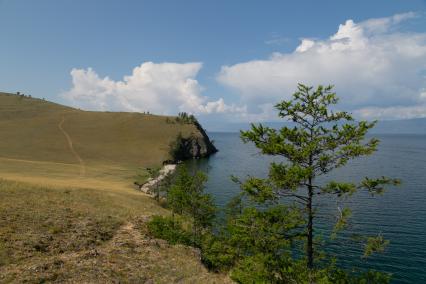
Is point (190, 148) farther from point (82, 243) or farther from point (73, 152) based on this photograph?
point (82, 243)

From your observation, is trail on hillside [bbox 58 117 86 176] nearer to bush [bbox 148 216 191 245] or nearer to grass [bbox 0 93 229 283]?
grass [bbox 0 93 229 283]

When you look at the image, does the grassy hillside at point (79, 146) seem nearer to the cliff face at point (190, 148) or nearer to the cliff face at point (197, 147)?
the cliff face at point (190, 148)

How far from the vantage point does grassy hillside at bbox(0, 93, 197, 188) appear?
10026 centimetres

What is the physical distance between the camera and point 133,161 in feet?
465

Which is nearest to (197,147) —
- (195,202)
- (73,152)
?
(73,152)

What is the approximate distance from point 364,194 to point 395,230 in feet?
83.3

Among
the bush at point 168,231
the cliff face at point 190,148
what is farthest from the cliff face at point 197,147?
the bush at point 168,231

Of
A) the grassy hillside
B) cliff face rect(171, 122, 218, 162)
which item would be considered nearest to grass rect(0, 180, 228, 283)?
the grassy hillside

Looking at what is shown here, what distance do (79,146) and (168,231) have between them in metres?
121

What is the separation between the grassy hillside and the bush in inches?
→ 2032

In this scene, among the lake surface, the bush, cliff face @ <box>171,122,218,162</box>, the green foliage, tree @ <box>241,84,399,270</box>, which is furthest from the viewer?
cliff face @ <box>171,122,218,162</box>

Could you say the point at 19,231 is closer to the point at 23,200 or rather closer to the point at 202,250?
the point at 23,200

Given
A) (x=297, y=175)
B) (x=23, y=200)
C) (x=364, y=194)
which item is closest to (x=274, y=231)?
(x=297, y=175)

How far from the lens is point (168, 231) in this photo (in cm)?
4162
